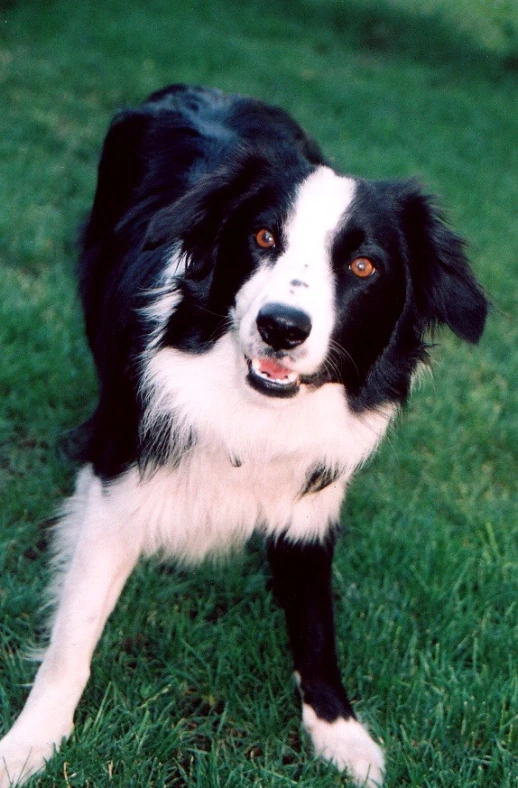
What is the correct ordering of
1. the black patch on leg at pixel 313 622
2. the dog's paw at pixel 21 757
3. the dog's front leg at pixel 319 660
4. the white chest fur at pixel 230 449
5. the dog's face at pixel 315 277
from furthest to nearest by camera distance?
the black patch on leg at pixel 313 622
the dog's front leg at pixel 319 660
the white chest fur at pixel 230 449
the dog's paw at pixel 21 757
the dog's face at pixel 315 277

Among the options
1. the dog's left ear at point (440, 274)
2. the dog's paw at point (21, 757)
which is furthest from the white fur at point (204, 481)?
the dog's left ear at point (440, 274)

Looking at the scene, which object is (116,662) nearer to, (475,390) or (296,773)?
(296,773)

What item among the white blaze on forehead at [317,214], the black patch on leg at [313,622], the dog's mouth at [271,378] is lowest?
the black patch on leg at [313,622]

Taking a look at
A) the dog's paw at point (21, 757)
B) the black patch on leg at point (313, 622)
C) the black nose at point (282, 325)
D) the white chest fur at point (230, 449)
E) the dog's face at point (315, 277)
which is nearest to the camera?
the black nose at point (282, 325)

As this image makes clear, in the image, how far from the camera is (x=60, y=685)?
234cm

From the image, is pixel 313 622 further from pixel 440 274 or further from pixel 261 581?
pixel 440 274

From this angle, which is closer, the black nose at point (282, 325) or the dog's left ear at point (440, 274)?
the black nose at point (282, 325)

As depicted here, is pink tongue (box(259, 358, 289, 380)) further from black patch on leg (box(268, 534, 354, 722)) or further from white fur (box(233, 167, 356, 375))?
black patch on leg (box(268, 534, 354, 722))

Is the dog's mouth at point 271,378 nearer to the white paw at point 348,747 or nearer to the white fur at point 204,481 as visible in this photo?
the white fur at point 204,481

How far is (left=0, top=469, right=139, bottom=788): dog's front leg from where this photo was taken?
2.29 meters

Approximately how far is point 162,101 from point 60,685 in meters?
A: 2.25

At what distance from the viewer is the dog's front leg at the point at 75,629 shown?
2.29 m

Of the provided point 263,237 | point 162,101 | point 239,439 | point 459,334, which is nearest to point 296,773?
point 239,439

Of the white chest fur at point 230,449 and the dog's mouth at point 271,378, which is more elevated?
the dog's mouth at point 271,378
